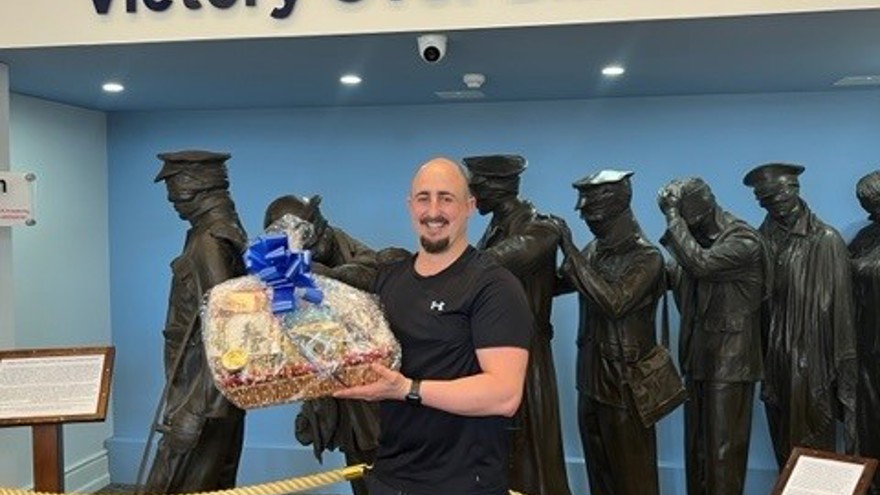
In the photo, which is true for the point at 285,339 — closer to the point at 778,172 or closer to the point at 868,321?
the point at 778,172

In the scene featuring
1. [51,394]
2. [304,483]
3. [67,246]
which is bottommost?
[304,483]

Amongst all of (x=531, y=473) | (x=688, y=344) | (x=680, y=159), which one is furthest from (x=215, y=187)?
(x=680, y=159)

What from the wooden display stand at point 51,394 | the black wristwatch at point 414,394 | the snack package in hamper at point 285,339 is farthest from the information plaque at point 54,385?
the black wristwatch at point 414,394

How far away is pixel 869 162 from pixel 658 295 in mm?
1981

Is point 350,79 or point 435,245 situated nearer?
point 435,245

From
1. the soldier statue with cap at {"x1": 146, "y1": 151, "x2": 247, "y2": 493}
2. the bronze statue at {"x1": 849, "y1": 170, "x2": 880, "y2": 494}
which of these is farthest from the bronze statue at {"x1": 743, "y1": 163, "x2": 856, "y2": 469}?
the soldier statue with cap at {"x1": 146, "y1": 151, "x2": 247, "y2": 493}

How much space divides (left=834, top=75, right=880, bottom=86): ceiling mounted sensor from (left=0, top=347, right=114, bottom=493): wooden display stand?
3673 millimetres

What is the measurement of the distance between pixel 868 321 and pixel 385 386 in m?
3.14

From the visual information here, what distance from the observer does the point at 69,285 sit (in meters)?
5.46

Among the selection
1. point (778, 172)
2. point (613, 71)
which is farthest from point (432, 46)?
point (778, 172)

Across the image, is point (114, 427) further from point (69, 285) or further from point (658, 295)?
point (658, 295)

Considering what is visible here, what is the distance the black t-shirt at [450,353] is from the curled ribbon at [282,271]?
21cm

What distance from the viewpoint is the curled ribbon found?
2.11m

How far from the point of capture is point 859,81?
15.8 feet
